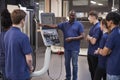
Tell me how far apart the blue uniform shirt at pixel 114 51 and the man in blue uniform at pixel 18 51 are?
0.99 meters

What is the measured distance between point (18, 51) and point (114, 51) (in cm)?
117

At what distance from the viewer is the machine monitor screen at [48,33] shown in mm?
4105

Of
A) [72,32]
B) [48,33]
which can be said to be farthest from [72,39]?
[48,33]

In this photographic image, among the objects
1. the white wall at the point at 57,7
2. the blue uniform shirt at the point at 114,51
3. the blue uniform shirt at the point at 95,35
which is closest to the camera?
the blue uniform shirt at the point at 114,51

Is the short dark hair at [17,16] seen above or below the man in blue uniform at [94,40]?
above

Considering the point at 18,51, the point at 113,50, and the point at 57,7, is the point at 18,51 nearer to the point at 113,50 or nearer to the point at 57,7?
the point at 113,50

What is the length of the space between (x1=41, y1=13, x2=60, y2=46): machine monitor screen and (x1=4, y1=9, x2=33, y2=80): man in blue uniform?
79cm

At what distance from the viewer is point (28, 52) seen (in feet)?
10.5

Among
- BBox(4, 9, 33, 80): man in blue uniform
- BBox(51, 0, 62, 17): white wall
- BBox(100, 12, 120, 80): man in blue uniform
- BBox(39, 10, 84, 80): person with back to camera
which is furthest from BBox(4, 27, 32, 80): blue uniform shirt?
BBox(51, 0, 62, 17): white wall

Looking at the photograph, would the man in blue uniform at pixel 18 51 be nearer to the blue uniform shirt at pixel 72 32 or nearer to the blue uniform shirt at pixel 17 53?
the blue uniform shirt at pixel 17 53

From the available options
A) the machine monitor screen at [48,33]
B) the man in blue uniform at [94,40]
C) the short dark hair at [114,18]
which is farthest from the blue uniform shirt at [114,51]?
the man in blue uniform at [94,40]

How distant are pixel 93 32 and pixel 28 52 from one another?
2.15 m

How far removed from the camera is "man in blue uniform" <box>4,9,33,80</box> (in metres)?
3.18

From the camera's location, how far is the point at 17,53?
3207 mm
